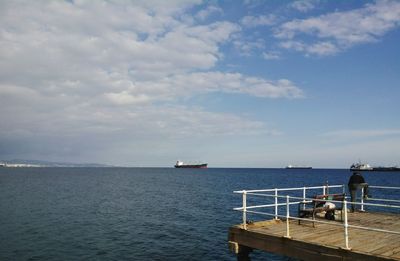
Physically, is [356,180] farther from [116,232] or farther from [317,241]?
[116,232]

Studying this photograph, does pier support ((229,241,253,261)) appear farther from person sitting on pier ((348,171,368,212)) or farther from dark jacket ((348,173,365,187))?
dark jacket ((348,173,365,187))

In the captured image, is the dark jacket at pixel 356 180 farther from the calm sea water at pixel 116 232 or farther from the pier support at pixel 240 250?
the pier support at pixel 240 250

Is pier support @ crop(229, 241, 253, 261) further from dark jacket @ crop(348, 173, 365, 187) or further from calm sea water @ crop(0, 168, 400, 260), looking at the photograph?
calm sea water @ crop(0, 168, 400, 260)

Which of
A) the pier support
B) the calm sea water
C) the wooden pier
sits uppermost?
the wooden pier

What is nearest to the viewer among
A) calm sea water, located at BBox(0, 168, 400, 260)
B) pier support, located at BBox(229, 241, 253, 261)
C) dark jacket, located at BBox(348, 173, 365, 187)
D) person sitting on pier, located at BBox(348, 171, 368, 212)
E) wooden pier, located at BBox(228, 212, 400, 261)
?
wooden pier, located at BBox(228, 212, 400, 261)

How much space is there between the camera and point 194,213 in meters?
37.2

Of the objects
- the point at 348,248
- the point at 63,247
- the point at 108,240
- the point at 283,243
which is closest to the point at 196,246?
the point at 108,240

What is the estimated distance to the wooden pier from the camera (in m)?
9.84

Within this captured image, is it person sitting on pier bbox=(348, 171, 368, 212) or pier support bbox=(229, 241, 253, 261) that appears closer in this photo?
pier support bbox=(229, 241, 253, 261)

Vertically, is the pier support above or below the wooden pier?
below

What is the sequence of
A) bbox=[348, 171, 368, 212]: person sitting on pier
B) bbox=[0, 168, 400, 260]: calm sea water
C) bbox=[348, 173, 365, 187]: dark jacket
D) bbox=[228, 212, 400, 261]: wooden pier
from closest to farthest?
1. bbox=[228, 212, 400, 261]: wooden pier
2. bbox=[348, 171, 368, 212]: person sitting on pier
3. bbox=[348, 173, 365, 187]: dark jacket
4. bbox=[0, 168, 400, 260]: calm sea water

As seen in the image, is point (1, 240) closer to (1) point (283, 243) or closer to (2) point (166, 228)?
(2) point (166, 228)

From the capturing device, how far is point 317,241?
10.9 metres

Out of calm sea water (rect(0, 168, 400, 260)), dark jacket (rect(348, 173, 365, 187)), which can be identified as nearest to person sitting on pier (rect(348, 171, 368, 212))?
dark jacket (rect(348, 173, 365, 187))
